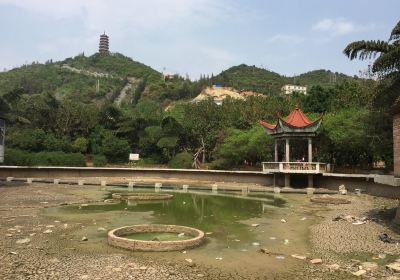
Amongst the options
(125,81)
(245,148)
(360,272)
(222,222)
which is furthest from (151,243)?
(125,81)

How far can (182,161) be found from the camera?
5244 centimetres

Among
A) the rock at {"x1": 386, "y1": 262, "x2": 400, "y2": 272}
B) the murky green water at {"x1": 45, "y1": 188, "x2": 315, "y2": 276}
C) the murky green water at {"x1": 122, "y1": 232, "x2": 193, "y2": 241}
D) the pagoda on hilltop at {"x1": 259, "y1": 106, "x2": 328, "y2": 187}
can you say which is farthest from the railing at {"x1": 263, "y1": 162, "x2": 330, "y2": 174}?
the rock at {"x1": 386, "y1": 262, "x2": 400, "y2": 272}

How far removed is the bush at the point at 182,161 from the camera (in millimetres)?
52219

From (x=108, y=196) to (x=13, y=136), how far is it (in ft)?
96.7

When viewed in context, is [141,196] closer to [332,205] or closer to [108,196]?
[108,196]

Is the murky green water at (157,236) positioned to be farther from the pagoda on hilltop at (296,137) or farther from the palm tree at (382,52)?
the pagoda on hilltop at (296,137)

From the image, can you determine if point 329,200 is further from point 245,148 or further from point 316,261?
point 245,148

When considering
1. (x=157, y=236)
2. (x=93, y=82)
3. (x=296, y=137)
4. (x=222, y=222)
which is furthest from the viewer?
(x=93, y=82)

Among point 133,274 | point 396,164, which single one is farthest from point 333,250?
point 133,274

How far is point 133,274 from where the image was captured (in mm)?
10297

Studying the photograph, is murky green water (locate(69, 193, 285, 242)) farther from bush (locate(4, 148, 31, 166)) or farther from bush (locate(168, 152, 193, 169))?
bush (locate(4, 148, 31, 166))

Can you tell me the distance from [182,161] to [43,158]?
55.7 ft

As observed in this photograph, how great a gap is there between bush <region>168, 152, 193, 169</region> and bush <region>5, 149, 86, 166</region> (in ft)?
37.9

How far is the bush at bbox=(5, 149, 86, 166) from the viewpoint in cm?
4909
